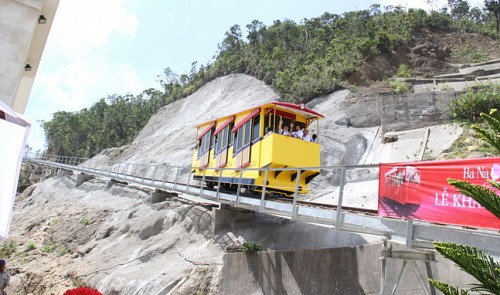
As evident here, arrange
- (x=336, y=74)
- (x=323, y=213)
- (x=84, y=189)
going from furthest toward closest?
(x=336, y=74)
(x=84, y=189)
(x=323, y=213)

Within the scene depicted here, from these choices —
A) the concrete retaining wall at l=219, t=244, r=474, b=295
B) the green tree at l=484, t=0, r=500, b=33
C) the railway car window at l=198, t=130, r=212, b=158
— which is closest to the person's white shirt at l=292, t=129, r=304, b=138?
the concrete retaining wall at l=219, t=244, r=474, b=295

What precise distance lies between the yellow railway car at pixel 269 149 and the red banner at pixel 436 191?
15.8 ft

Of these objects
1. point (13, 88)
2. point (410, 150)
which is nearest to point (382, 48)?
point (410, 150)

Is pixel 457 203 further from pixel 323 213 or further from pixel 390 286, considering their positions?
pixel 323 213

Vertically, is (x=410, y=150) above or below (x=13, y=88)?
above

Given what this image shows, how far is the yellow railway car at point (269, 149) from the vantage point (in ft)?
40.9

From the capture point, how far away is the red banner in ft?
17.2

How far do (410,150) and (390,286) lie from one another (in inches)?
535

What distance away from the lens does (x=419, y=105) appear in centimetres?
2192

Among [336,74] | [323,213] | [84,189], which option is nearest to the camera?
[323,213]

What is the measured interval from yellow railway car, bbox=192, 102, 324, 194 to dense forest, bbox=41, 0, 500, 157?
1570cm

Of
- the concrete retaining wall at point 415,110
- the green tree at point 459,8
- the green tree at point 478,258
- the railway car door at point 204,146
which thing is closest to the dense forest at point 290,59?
the green tree at point 459,8

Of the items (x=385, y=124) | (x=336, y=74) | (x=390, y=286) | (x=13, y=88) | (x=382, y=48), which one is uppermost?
(x=382, y=48)

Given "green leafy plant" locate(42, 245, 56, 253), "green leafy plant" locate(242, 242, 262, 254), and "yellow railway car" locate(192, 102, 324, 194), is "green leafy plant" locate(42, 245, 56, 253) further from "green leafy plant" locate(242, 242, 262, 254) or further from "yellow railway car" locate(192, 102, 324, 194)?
"green leafy plant" locate(242, 242, 262, 254)
